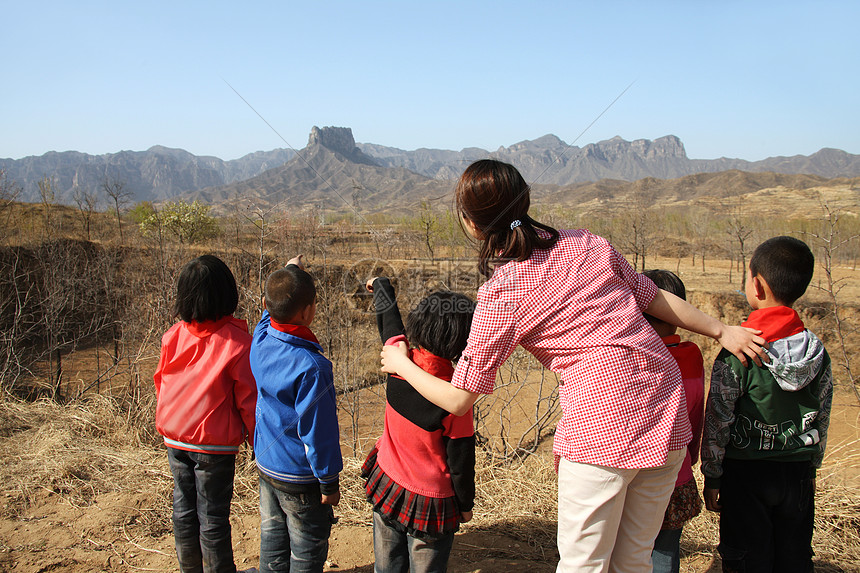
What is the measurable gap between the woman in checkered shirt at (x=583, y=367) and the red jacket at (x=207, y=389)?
1005 mm

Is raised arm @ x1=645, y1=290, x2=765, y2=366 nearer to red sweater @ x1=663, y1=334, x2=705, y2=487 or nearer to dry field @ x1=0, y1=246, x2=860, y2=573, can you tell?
red sweater @ x1=663, y1=334, x2=705, y2=487

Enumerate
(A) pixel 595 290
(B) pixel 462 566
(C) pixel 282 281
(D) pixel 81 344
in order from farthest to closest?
(D) pixel 81 344 < (B) pixel 462 566 < (C) pixel 282 281 < (A) pixel 595 290

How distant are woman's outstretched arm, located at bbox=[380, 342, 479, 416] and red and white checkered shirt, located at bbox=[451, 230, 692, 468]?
0.11 feet

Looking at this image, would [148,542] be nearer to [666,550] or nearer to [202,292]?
[202,292]

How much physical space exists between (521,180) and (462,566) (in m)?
1.88

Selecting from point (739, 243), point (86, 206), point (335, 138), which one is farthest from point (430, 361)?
point (335, 138)

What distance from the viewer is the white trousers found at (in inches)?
47.4

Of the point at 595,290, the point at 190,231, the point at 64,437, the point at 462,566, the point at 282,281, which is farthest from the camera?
the point at 190,231

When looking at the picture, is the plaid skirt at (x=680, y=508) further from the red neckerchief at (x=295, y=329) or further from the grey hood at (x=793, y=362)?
the red neckerchief at (x=295, y=329)

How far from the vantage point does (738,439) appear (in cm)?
166

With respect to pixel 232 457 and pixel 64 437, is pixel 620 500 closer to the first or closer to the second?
pixel 232 457

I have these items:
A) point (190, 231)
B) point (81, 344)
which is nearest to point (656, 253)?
point (190, 231)

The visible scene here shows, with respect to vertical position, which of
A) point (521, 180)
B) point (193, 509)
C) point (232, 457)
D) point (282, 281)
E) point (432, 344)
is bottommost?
point (193, 509)

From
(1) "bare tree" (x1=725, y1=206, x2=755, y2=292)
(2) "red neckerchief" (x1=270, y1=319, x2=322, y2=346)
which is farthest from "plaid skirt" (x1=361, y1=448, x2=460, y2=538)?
(1) "bare tree" (x1=725, y1=206, x2=755, y2=292)
